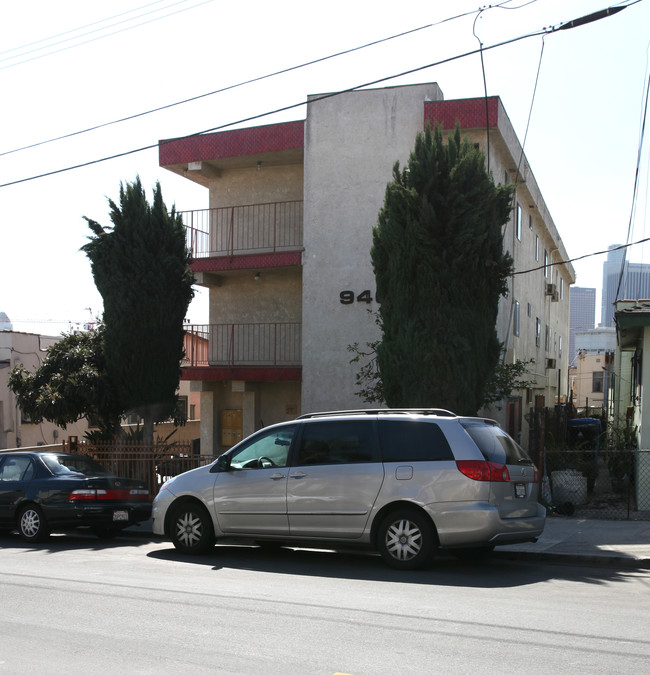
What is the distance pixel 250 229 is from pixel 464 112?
6.38 meters

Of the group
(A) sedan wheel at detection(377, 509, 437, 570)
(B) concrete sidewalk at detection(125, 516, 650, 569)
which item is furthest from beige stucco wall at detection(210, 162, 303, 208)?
(A) sedan wheel at detection(377, 509, 437, 570)

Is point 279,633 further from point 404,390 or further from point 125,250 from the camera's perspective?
point 125,250

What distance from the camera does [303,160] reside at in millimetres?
19844

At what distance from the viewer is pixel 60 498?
12109 mm

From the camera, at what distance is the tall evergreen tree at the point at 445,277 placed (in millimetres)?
13438

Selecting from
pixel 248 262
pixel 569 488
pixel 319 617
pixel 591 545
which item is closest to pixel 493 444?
pixel 591 545

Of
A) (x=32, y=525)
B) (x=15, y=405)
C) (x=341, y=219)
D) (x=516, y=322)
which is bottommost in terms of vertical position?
(x=32, y=525)

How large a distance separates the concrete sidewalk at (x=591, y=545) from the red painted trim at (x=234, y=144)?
11.2 m

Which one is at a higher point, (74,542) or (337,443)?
(337,443)

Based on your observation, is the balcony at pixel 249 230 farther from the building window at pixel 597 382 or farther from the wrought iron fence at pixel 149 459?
the building window at pixel 597 382

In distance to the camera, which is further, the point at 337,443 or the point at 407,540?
the point at 337,443

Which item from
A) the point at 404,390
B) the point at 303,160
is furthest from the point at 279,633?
the point at 303,160

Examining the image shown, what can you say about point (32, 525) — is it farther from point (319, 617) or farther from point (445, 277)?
point (445, 277)

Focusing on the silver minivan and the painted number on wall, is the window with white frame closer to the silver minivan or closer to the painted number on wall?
the painted number on wall
